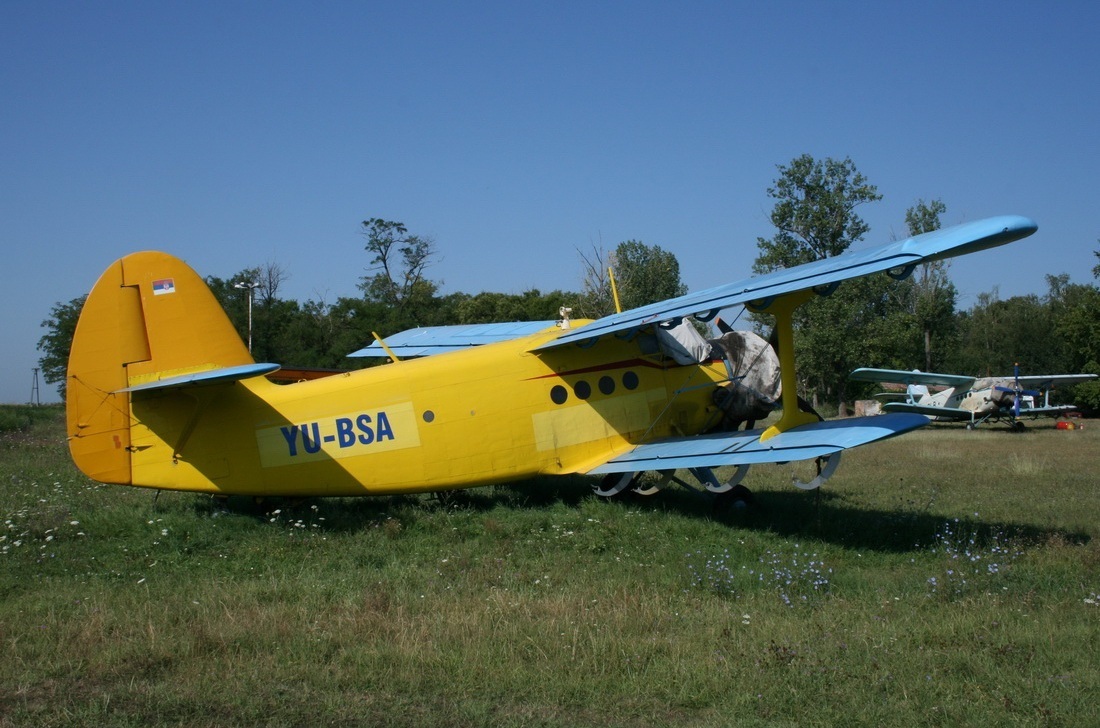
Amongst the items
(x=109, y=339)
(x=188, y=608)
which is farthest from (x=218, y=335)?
(x=188, y=608)

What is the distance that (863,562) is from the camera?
8172 mm

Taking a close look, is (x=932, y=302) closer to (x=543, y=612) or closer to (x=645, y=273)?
(x=645, y=273)

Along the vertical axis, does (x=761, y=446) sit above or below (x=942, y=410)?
above

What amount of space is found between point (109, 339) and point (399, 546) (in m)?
3.92

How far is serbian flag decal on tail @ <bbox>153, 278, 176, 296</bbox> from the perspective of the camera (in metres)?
9.41

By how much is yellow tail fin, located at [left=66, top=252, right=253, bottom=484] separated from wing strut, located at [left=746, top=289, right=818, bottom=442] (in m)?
6.18

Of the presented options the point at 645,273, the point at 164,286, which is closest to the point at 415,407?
the point at 164,286

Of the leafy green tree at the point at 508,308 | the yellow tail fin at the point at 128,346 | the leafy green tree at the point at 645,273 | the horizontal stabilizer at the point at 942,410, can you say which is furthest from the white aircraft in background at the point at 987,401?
the leafy green tree at the point at 508,308

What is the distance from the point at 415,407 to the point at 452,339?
447cm

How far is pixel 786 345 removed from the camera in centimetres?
909

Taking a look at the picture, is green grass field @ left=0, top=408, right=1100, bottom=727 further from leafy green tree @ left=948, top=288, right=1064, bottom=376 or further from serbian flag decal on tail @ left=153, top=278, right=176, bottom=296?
leafy green tree @ left=948, top=288, right=1064, bottom=376

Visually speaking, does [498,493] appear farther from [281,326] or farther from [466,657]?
[281,326]

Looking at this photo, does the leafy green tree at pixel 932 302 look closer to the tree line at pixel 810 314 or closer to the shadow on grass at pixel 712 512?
the tree line at pixel 810 314

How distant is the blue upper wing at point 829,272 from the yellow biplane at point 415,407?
3cm
